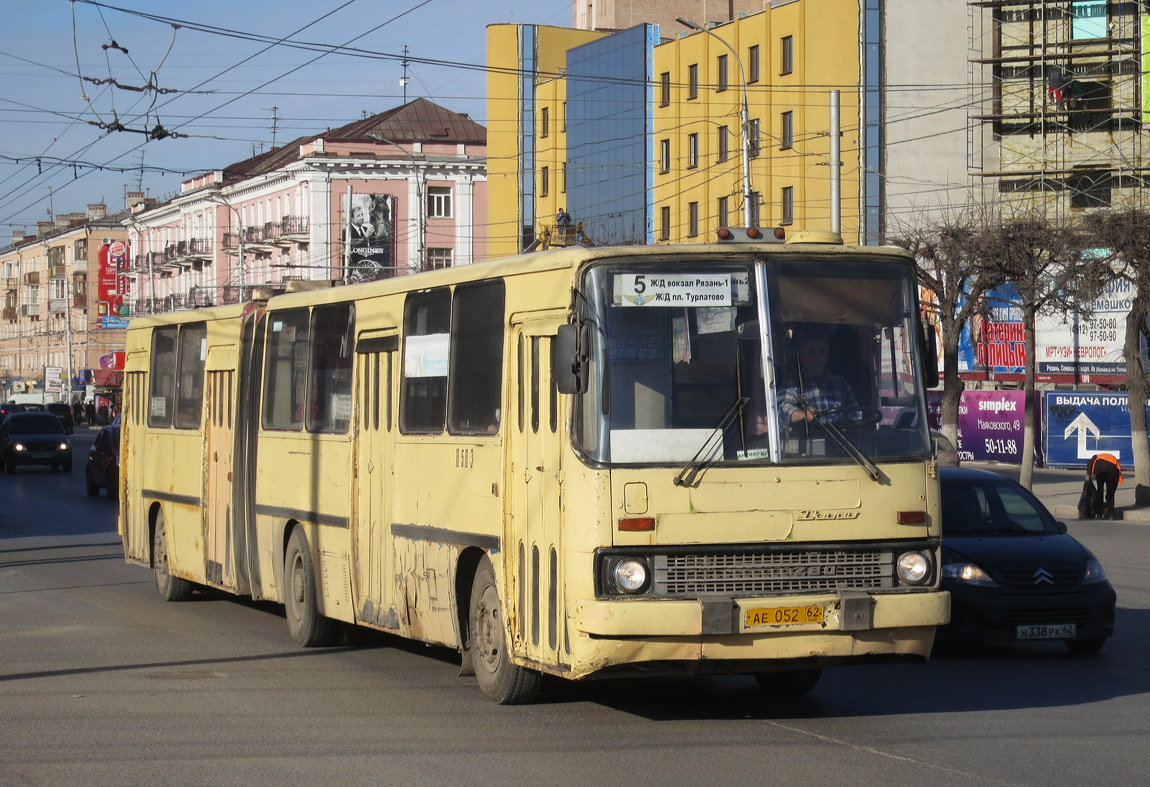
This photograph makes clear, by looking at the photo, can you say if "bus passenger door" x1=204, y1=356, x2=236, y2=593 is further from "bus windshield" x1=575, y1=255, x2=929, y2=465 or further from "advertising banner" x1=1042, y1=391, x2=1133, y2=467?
"advertising banner" x1=1042, y1=391, x2=1133, y2=467

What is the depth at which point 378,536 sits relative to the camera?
1123cm

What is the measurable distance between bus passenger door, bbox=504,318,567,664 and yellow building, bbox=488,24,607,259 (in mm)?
64925

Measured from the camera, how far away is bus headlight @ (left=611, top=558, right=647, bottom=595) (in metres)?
8.29

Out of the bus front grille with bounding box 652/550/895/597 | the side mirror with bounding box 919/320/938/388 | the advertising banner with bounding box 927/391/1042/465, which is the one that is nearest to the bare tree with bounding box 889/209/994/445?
the advertising banner with bounding box 927/391/1042/465

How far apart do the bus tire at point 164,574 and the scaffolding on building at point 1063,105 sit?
42634 mm

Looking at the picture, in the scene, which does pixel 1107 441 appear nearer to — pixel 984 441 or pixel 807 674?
pixel 984 441

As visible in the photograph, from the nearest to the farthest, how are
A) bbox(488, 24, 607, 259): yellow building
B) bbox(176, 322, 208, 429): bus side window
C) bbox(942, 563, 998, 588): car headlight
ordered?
bbox(942, 563, 998, 588): car headlight
bbox(176, 322, 208, 429): bus side window
bbox(488, 24, 607, 259): yellow building

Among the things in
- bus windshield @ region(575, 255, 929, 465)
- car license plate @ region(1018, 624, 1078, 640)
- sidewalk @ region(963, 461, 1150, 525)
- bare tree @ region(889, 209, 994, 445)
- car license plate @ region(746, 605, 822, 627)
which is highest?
bare tree @ region(889, 209, 994, 445)

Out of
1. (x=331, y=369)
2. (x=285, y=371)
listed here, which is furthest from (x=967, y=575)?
(x=285, y=371)

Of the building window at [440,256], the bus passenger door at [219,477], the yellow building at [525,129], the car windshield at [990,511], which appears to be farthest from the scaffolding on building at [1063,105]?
the bus passenger door at [219,477]

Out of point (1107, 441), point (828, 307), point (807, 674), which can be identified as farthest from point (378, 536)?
point (1107, 441)

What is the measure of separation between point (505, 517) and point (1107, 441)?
108 feet

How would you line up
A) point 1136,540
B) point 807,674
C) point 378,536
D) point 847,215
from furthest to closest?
1. point 847,215
2. point 1136,540
3. point 378,536
4. point 807,674

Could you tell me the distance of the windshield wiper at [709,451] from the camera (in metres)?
8.34
